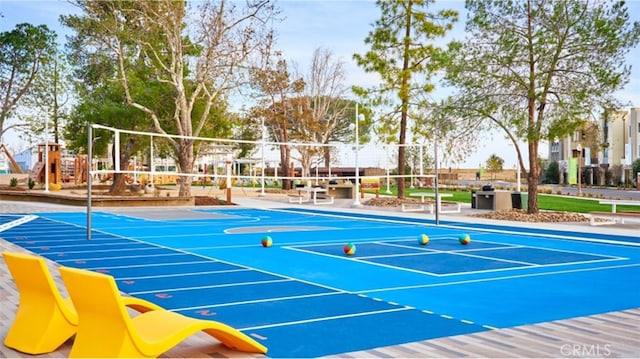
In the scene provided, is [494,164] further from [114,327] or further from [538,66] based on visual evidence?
[114,327]

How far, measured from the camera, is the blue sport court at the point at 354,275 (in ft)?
22.9

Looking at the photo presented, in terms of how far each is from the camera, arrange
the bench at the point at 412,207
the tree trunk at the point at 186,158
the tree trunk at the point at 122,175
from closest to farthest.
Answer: the bench at the point at 412,207, the tree trunk at the point at 186,158, the tree trunk at the point at 122,175

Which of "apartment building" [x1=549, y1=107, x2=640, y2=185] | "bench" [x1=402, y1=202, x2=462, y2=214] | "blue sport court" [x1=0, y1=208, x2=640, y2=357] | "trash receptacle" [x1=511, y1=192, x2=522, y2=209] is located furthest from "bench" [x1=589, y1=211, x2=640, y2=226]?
"apartment building" [x1=549, y1=107, x2=640, y2=185]

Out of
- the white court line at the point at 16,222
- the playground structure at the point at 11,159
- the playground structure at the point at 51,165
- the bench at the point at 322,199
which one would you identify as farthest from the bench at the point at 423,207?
the playground structure at the point at 11,159

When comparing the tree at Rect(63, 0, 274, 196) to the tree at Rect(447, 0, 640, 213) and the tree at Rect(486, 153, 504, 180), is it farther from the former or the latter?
the tree at Rect(486, 153, 504, 180)

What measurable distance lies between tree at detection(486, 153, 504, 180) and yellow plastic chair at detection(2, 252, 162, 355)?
78917mm

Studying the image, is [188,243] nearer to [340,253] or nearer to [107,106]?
[340,253]

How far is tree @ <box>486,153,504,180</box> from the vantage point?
85.1m

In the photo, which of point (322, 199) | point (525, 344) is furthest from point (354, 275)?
Answer: point (322, 199)

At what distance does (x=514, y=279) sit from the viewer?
33.0ft

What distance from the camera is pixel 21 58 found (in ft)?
142

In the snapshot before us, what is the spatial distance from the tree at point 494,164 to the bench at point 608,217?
6175 cm

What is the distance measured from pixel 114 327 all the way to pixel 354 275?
5.69 m

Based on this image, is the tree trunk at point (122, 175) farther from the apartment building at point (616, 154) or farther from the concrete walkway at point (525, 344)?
the apartment building at point (616, 154)
